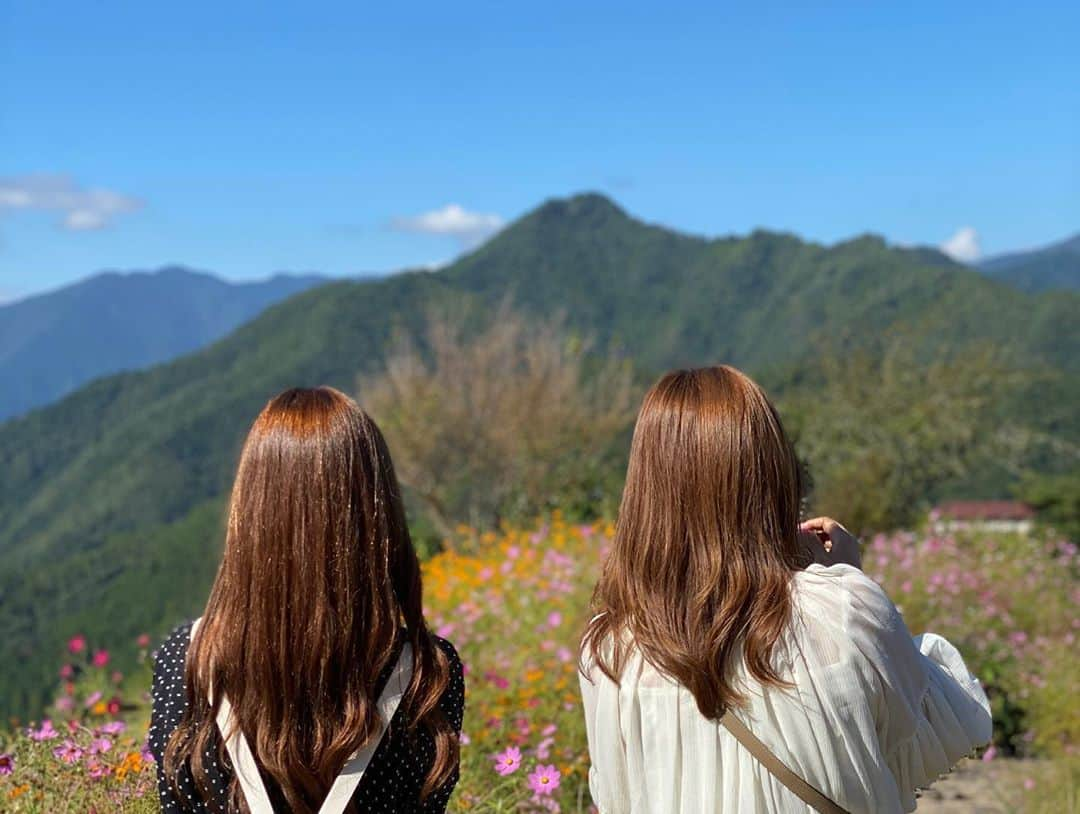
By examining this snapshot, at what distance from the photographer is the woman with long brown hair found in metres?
1.67

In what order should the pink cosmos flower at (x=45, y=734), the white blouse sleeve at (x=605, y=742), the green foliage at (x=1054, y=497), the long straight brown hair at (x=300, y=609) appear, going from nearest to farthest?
the long straight brown hair at (x=300, y=609)
the white blouse sleeve at (x=605, y=742)
the pink cosmos flower at (x=45, y=734)
the green foliage at (x=1054, y=497)

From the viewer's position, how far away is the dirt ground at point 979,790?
4.83 meters

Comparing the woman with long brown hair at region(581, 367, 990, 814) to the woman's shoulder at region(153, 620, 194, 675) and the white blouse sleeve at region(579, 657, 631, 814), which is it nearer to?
the white blouse sleeve at region(579, 657, 631, 814)


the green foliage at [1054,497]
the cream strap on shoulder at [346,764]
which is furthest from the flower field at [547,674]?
the green foliage at [1054,497]

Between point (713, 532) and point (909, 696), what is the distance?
420 millimetres

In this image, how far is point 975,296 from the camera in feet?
260

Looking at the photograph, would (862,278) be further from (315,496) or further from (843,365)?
(315,496)

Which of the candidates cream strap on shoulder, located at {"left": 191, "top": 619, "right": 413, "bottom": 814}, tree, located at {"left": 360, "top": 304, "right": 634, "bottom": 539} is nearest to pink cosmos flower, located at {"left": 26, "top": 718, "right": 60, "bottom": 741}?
cream strap on shoulder, located at {"left": 191, "top": 619, "right": 413, "bottom": 814}

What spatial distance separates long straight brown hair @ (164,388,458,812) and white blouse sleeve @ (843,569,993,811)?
71 centimetres

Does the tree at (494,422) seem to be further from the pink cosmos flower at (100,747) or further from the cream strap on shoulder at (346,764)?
the cream strap on shoulder at (346,764)

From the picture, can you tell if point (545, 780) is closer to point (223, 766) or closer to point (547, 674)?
point (223, 766)

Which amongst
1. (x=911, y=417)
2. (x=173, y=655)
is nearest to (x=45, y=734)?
(x=173, y=655)

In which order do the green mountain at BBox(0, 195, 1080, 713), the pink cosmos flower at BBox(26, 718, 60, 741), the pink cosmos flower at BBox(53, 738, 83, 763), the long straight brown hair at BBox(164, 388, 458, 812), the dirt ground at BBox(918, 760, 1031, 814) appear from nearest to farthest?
the long straight brown hair at BBox(164, 388, 458, 812) → the pink cosmos flower at BBox(53, 738, 83, 763) → the pink cosmos flower at BBox(26, 718, 60, 741) → the dirt ground at BBox(918, 760, 1031, 814) → the green mountain at BBox(0, 195, 1080, 713)

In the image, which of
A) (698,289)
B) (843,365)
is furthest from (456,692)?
(698,289)
